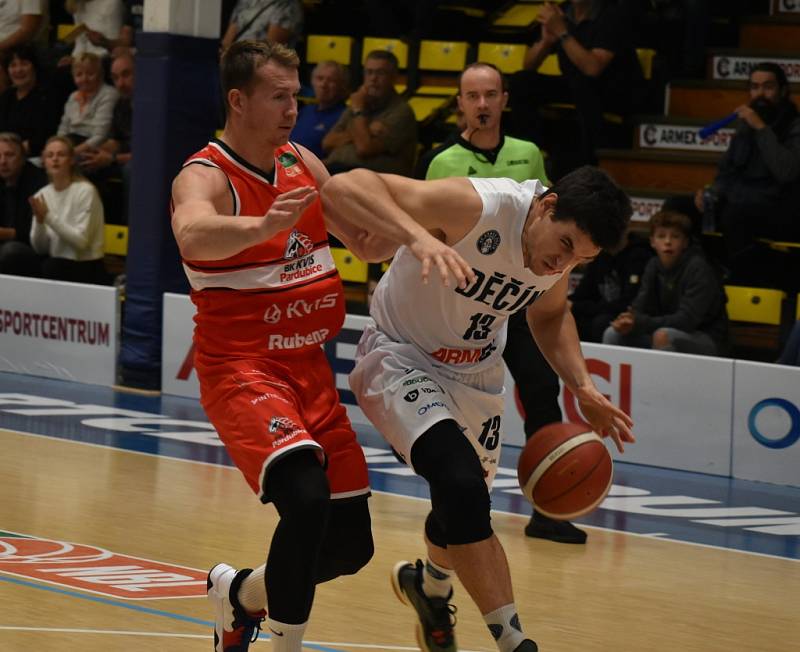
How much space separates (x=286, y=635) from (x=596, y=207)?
4.87ft

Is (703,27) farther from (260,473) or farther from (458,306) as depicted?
(260,473)

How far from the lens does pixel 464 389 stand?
16.8 feet

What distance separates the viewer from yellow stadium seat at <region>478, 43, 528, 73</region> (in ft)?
43.4

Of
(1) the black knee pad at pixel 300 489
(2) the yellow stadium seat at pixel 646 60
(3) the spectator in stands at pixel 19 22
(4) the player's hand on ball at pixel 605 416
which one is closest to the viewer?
(1) the black knee pad at pixel 300 489

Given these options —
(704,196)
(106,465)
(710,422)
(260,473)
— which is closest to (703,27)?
(704,196)

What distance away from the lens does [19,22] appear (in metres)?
15.5

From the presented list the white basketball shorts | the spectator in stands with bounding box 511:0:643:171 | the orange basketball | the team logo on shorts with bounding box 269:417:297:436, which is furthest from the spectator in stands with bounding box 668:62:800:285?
the team logo on shorts with bounding box 269:417:297:436

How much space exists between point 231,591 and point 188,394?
674 centimetres

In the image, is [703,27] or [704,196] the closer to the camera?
[704,196]

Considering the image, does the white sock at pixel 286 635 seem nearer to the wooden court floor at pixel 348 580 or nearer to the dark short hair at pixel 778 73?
the wooden court floor at pixel 348 580

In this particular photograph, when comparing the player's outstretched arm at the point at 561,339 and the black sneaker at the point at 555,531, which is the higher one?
the player's outstretched arm at the point at 561,339

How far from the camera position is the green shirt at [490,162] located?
7520mm

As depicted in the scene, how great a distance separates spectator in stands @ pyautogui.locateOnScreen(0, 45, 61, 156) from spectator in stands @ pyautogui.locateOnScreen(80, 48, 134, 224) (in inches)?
35.7

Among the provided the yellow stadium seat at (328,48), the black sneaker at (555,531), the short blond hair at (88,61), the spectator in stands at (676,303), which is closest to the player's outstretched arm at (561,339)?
the black sneaker at (555,531)
